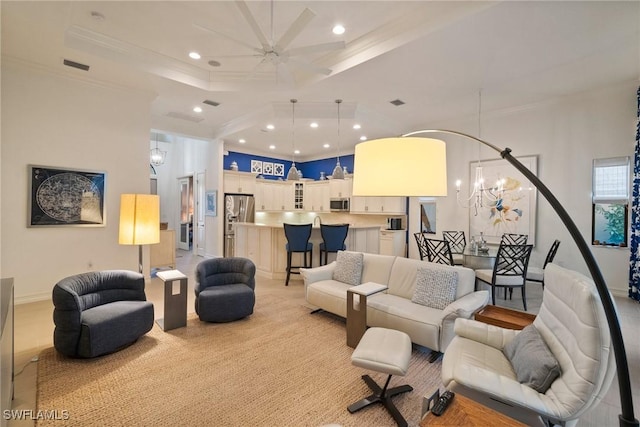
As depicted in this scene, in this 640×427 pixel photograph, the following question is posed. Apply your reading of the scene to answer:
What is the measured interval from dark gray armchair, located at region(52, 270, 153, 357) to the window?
6.71m

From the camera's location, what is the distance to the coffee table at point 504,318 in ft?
8.01

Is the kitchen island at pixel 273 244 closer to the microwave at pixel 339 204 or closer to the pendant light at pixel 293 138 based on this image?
the pendant light at pixel 293 138

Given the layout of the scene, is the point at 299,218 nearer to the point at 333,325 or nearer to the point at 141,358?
the point at 333,325

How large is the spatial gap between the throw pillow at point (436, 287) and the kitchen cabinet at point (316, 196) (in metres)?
5.94

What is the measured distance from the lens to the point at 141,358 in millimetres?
2697

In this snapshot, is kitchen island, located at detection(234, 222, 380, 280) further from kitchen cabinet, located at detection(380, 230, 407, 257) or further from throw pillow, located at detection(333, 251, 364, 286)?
throw pillow, located at detection(333, 251, 364, 286)

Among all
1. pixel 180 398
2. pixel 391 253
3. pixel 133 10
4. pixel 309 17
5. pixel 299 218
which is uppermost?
pixel 133 10

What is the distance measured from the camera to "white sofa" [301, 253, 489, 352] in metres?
2.65

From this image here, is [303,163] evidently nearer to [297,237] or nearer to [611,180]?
[297,237]

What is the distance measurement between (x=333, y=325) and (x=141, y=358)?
2039 mm

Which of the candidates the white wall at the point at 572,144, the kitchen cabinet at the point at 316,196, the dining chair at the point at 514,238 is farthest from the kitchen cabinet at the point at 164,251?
the white wall at the point at 572,144

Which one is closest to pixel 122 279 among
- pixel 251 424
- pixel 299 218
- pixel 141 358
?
pixel 141 358

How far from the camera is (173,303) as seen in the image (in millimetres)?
3318

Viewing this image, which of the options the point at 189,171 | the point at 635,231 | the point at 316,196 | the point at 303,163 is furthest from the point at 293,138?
the point at 635,231
